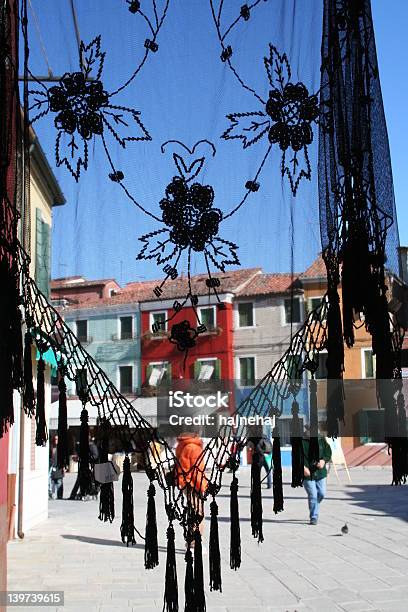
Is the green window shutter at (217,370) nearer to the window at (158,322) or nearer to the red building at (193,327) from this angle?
the red building at (193,327)

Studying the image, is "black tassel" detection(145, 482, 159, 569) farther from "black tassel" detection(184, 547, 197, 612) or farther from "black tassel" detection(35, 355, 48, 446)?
"black tassel" detection(35, 355, 48, 446)

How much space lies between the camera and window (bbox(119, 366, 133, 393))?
1824 millimetres

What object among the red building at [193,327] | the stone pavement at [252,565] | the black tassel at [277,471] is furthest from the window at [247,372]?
the stone pavement at [252,565]

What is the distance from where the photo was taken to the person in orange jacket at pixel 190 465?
5.89 feet

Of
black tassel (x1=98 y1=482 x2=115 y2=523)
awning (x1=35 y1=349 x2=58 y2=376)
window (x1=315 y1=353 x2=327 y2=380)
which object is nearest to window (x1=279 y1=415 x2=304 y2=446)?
window (x1=315 y1=353 x2=327 y2=380)

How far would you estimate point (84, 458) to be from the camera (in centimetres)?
177

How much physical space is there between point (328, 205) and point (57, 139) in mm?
717

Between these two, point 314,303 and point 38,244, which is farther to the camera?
point 38,244

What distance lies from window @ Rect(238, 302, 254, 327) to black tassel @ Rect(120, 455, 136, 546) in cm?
45

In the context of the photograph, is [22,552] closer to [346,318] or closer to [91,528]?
[91,528]

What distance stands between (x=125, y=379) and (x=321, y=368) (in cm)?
50

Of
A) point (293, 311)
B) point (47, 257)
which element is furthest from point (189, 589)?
point (47, 257)

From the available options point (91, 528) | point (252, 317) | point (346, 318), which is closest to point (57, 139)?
point (252, 317)

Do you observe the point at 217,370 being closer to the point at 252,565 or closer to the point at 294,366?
the point at 294,366
